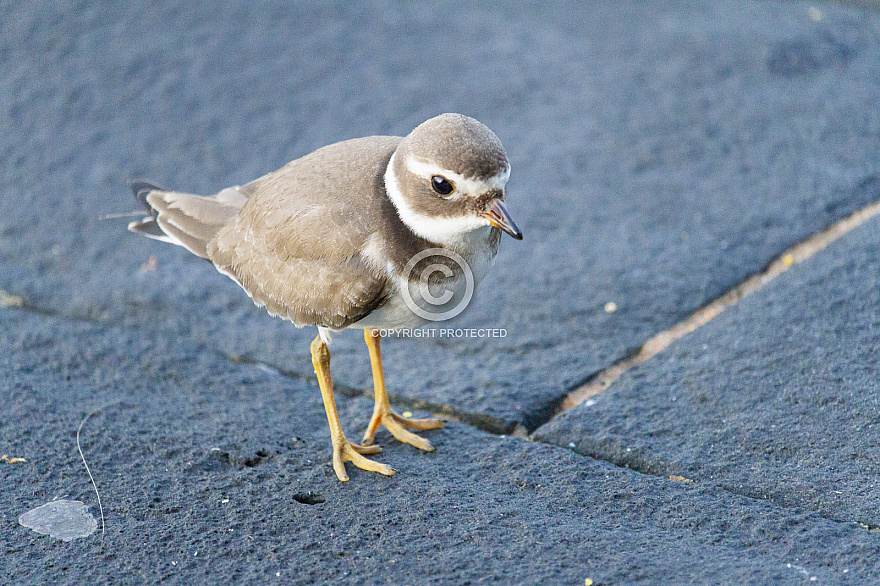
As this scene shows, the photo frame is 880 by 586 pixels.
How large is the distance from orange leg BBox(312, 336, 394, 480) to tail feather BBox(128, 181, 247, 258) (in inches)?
36.2

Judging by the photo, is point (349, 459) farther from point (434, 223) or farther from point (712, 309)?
point (712, 309)

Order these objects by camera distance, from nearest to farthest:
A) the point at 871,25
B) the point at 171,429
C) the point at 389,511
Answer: the point at 389,511
the point at 171,429
the point at 871,25

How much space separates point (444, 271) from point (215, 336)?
7.57ft

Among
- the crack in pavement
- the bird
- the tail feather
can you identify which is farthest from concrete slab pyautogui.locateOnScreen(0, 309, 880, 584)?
the tail feather

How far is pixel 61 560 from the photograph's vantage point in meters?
3.42

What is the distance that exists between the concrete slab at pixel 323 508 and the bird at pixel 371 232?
37cm

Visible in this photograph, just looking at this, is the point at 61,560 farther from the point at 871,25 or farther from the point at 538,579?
the point at 871,25

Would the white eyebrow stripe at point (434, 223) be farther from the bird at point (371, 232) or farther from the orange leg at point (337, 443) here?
the orange leg at point (337, 443)

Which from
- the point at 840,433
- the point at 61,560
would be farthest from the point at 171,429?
the point at 840,433

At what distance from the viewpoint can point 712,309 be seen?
17.4 ft

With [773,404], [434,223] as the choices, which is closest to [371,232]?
[434,223]

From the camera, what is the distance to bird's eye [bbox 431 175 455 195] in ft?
12.1

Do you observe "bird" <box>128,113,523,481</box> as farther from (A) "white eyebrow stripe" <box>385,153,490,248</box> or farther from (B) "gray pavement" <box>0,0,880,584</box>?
(B) "gray pavement" <box>0,0,880,584</box>

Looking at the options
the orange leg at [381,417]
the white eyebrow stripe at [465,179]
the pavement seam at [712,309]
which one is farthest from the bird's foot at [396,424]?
the white eyebrow stripe at [465,179]
